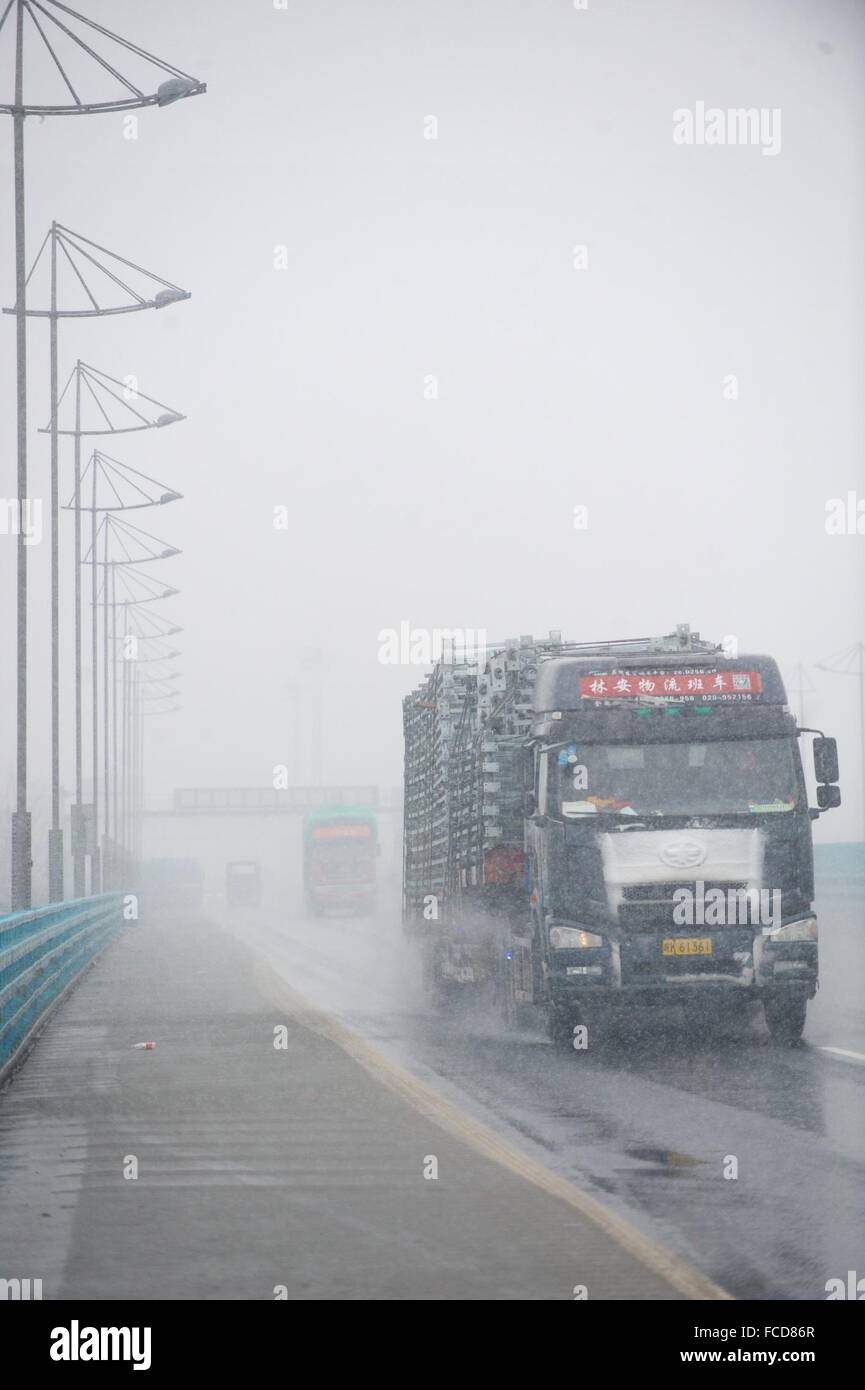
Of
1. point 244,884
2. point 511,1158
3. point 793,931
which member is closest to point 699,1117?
point 511,1158

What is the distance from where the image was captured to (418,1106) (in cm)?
1177

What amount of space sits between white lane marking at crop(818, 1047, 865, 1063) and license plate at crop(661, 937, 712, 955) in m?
1.27

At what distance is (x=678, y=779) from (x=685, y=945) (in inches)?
52.4

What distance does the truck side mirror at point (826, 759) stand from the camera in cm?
1446

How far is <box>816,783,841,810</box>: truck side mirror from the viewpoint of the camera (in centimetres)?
1457

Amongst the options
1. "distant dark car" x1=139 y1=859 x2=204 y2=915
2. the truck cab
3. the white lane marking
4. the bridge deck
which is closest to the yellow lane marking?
the bridge deck

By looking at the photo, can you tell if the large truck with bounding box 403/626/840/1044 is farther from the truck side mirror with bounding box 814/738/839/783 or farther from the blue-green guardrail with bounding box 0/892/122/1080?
the blue-green guardrail with bounding box 0/892/122/1080

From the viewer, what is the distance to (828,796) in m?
14.6

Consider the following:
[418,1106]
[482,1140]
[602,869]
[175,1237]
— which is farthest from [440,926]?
[175,1237]

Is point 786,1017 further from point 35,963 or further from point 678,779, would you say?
point 35,963

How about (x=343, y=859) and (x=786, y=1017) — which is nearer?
(x=786, y=1017)

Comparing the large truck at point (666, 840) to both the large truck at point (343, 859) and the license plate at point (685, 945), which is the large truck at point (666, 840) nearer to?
the license plate at point (685, 945)

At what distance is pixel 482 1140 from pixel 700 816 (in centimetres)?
486

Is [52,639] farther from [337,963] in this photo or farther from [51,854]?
[337,963]
